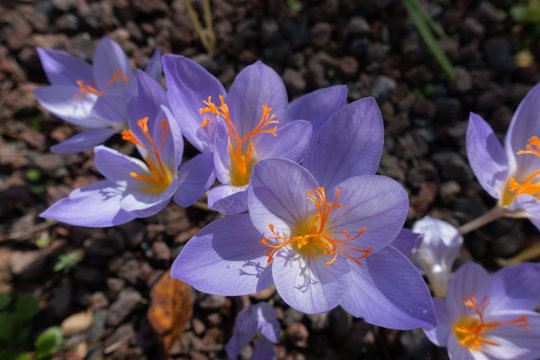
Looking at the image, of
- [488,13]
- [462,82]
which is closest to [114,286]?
[462,82]

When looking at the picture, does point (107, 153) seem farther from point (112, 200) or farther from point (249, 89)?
point (249, 89)

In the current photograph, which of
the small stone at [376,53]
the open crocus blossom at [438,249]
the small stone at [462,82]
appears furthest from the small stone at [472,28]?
the open crocus blossom at [438,249]

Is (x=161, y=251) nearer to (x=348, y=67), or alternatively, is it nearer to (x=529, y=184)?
(x=348, y=67)

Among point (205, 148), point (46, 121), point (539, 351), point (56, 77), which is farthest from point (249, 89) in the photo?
point (46, 121)

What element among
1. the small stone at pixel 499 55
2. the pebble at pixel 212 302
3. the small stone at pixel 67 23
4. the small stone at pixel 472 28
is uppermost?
the small stone at pixel 67 23

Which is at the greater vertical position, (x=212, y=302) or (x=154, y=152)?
(x=154, y=152)

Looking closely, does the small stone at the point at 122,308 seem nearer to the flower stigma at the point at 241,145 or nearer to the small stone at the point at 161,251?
the small stone at the point at 161,251

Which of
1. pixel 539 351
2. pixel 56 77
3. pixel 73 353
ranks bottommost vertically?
pixel 73 353
